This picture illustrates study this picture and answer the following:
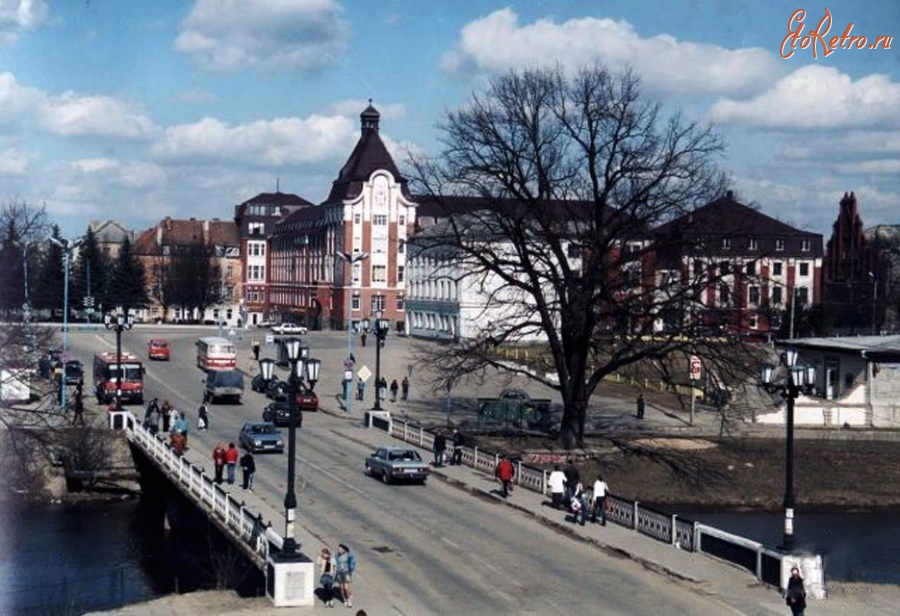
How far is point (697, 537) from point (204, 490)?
530 inches

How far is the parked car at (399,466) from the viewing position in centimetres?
3909

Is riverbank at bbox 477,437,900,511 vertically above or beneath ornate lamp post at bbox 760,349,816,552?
beneath

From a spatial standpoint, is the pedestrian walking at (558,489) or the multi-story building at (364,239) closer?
the pedestrian walking at (558,489)

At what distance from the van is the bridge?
43.3 ft

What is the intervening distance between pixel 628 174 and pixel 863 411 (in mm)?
23159

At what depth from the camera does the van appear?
62.9 metres

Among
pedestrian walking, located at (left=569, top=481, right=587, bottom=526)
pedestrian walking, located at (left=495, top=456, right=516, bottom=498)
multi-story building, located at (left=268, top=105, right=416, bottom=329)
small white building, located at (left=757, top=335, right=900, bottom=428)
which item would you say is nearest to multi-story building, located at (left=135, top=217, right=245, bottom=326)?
multi-story building, located at (left=268, top=105, right=416, bottom=329)

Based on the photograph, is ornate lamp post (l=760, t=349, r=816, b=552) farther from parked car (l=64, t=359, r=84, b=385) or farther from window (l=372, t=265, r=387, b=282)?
window (l=372, t=265, r=387, b=282)

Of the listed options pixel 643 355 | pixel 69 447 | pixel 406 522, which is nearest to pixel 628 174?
pixel 643 355

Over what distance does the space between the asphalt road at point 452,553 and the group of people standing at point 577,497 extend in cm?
109

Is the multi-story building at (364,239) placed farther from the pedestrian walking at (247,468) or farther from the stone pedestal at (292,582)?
the stone pedestal at (292,582)

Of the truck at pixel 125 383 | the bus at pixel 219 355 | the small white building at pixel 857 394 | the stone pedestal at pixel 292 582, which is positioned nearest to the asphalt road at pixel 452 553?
the stone pedestal at pixel 292 582

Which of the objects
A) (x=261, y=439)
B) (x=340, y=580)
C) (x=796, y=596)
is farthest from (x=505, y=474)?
(x=796, y=596)

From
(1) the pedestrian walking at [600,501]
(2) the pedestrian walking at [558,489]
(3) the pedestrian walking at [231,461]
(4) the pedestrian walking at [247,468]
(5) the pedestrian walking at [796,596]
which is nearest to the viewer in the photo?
(5) the pedestrian walking at [796,596]
